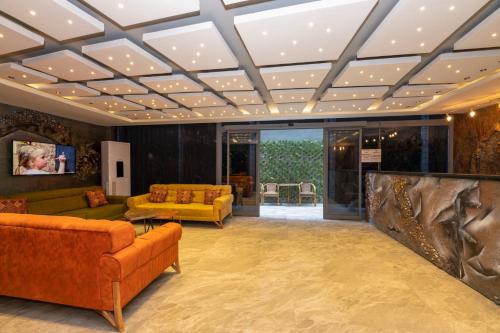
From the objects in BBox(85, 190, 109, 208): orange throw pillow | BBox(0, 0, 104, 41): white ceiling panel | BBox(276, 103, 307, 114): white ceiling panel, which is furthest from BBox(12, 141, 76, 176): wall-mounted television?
BBox(276, 103, 307, 114): white ceiling panel

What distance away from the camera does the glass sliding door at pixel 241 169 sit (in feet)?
22.8

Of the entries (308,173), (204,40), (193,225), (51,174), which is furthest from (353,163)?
(51,174)

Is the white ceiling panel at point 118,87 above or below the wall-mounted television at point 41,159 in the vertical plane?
above

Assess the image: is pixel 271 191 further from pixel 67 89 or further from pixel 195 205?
pixel 67 89

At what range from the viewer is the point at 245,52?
10.4 feet

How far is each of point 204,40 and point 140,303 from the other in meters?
2.81

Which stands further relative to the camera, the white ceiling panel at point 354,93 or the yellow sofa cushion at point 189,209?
the yellow sofa cushion at point 189,209

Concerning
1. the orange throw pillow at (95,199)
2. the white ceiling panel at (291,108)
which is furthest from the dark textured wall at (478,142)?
the orange throw pillow at (95,199)

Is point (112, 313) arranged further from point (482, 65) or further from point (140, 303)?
point (482, 65)

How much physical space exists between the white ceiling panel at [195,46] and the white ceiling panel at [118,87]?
1.24 m

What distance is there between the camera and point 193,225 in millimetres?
5762

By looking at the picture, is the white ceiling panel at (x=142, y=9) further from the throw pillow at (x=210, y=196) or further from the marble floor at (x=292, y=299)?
the throw pillow at (x=210, y=196)

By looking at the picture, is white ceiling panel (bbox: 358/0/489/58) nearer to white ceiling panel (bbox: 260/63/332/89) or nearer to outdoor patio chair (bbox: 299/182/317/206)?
white ceiling panel (bbox: 260/63/332/89)

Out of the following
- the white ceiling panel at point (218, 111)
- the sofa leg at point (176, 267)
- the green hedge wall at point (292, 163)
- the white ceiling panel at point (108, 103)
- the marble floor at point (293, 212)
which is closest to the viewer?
the sofa leg at point (176, 267)
